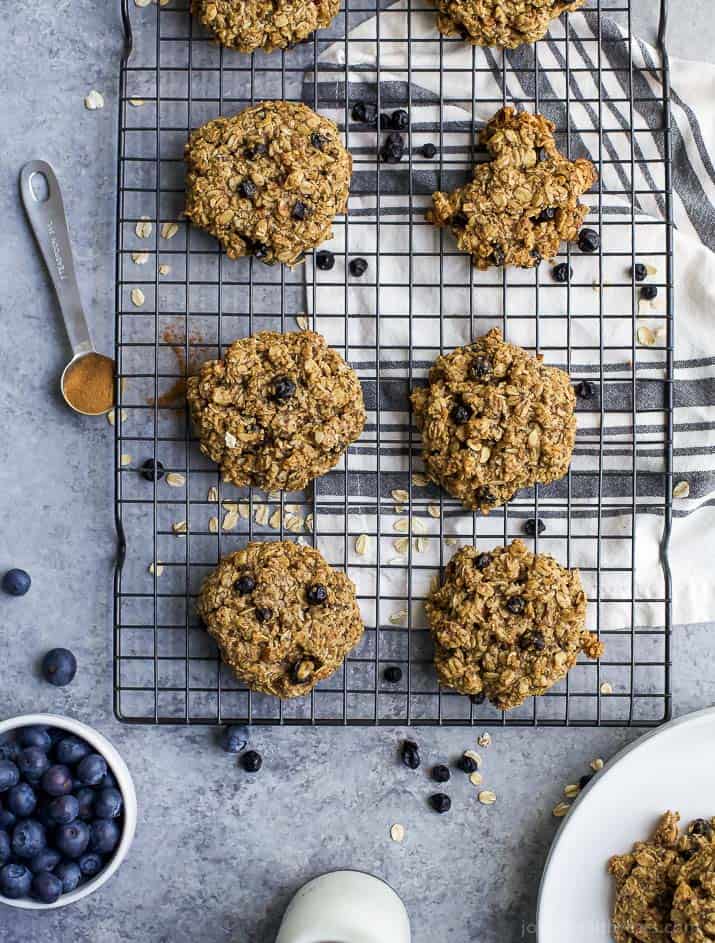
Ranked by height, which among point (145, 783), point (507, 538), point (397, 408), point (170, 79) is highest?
point (170, 79)

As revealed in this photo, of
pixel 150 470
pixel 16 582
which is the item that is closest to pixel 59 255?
pixel 150 470

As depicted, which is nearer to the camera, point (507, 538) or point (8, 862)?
point (8, 862)

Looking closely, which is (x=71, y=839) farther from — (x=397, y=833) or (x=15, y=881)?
(x=397, y=833)

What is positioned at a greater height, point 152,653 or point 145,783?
point 152,653

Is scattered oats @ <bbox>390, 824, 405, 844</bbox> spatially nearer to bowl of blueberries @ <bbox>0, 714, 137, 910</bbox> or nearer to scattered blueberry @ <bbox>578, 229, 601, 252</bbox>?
bowl of blueberries @ <bbox>0, 714, 137, 910</bbox>

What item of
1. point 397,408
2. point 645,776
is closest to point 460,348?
point 397,408

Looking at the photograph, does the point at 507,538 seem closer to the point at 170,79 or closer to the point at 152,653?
the point at 152,653
